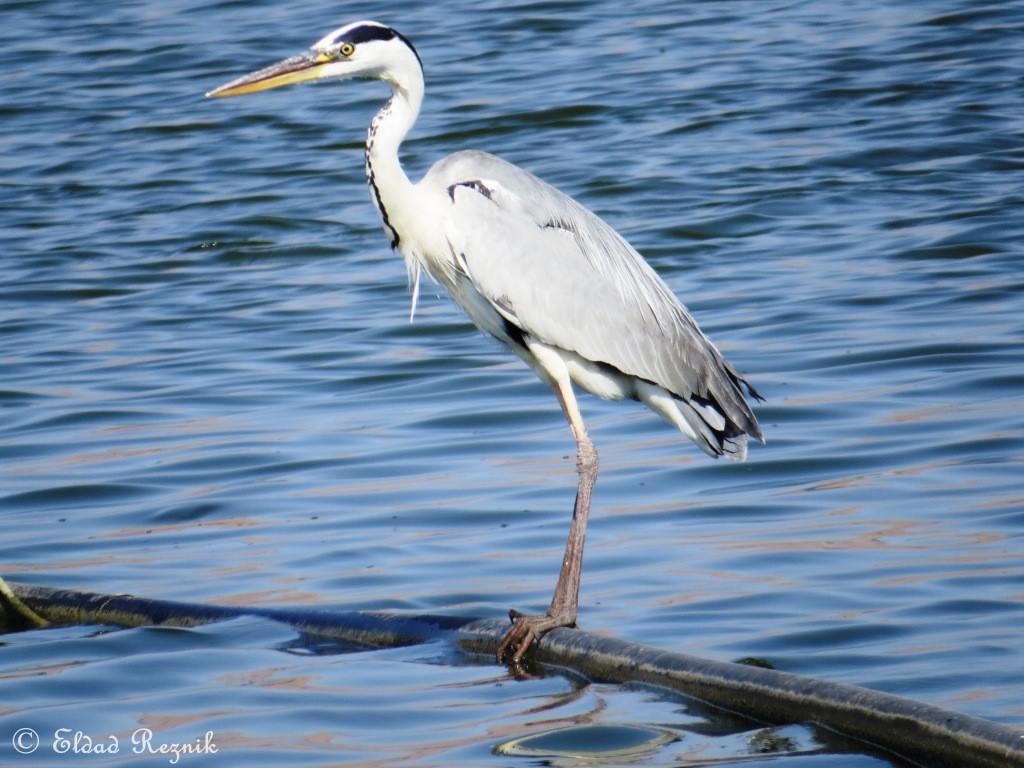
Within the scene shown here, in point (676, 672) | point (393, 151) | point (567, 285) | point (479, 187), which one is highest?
point (393, 151)

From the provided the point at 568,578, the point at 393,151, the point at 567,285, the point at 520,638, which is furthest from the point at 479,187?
the point at 520,638

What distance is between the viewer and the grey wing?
596cm

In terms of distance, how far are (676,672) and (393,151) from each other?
103 inches

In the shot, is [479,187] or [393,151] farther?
[479,187]

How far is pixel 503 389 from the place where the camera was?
29.5ft

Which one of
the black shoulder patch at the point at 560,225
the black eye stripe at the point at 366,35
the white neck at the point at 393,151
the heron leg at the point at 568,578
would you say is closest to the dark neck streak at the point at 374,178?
the white neck at the point at 393,151

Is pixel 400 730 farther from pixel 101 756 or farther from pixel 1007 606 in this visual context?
pixel 1007 606

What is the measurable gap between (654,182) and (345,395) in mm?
5435

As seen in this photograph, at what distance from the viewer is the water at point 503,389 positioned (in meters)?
4.83

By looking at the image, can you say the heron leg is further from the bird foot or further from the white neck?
the white neck

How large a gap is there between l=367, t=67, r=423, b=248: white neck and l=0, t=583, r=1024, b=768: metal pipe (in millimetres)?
1799

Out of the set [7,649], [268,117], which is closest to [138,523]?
[7,649]

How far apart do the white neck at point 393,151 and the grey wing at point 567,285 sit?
196 mm

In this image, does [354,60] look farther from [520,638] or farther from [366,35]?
[520,638]
